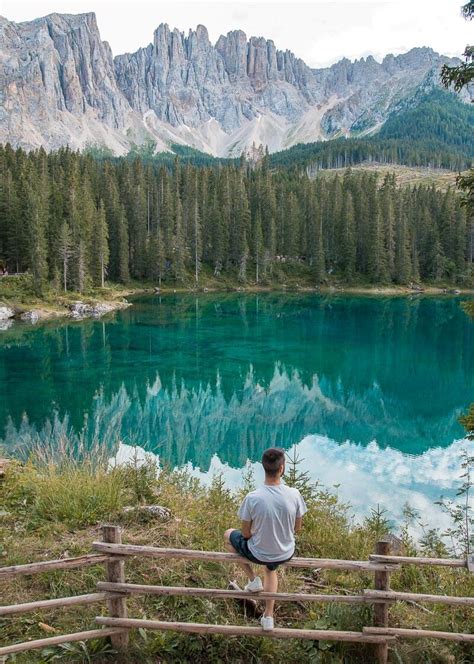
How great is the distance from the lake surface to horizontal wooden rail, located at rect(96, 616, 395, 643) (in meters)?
5.83

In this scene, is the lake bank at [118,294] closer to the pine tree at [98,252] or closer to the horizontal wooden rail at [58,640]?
the pine tree at [98,252]

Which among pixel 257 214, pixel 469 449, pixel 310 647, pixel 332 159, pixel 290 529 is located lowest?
pixel 469 449

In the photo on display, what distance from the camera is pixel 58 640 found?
19.5 ft

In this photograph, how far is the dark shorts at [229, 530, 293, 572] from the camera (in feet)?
19.9

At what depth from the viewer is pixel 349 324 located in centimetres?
5919

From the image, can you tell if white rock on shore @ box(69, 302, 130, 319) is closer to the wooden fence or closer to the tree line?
the tree line

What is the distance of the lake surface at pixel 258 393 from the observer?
73.0 ft

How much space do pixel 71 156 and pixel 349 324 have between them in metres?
59.2

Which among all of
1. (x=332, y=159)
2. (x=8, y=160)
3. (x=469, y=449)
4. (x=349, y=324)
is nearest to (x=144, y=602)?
(x=469, y=449)

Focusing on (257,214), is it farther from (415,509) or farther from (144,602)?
(144,602)

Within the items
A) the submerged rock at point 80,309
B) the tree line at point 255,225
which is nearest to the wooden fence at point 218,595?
the submerged rock at point 80,309

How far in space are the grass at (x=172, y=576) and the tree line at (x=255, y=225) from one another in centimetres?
7023

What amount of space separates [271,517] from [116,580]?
6.59 feet

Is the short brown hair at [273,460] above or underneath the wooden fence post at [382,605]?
above
